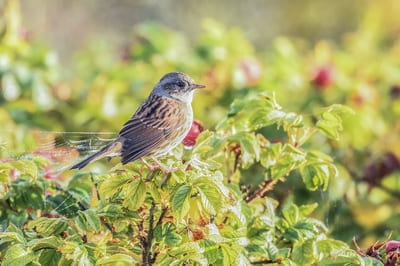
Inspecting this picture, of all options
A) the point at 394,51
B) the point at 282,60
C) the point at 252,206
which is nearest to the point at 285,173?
the point at 252,206

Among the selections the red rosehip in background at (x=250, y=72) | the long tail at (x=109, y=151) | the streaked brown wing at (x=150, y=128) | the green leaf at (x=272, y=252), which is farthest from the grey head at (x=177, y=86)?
the red rosehip in background at (x=250, y=72)

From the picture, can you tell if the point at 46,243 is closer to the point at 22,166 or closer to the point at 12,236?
the point at 12,236

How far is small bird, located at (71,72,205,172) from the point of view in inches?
113

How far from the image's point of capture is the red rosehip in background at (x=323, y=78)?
5395 millimetres

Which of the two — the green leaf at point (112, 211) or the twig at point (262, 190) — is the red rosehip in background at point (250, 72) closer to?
the twig at point (262, 190)

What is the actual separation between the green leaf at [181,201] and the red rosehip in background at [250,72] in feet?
9.66

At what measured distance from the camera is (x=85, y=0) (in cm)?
1080

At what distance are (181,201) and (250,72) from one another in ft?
9.83

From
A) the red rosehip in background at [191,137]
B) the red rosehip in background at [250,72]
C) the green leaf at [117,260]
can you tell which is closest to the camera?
the green leaf at [117,260]

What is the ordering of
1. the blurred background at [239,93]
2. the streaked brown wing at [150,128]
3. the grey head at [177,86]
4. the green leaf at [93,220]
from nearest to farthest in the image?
1. the green leaf at [93,220]
2. the streaked brown wing at [150,128]
3. the grey head at [177,86]
4. the blurred background at [239,93]

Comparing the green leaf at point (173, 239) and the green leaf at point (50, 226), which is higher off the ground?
the green leaf at point (50, 226)

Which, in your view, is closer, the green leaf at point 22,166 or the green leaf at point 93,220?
the green leaf at point 93,220

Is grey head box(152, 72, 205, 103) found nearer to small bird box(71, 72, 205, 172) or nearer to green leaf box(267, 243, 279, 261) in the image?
small bird box(71, 72, 205, 172)

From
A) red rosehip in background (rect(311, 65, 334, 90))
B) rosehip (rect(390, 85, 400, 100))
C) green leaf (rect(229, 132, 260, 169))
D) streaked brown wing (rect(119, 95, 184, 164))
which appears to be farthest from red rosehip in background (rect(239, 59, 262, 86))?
green leaf (rect(229, 132, 260, 169))
